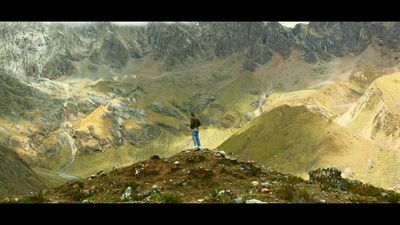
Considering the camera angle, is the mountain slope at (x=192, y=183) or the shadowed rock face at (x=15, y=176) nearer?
the mountain slope at (x=192, y=183)

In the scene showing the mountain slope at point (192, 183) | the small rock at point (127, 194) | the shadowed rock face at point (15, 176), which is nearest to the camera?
the mountain slope at point (192, 183)

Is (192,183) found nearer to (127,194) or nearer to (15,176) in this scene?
(127,194)

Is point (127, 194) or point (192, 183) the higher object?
point (192, 183)

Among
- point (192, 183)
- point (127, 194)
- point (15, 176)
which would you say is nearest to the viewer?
point (127, 194)

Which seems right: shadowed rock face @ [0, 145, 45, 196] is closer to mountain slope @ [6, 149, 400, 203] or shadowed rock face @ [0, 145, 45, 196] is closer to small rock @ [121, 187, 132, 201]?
mountain slope @ [6, 149, 400, 203]

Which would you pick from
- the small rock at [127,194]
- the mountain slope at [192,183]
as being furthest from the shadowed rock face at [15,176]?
the small rock at [127,194]

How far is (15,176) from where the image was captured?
556 ft

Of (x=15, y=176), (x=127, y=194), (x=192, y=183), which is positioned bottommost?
(x=127, y=194)

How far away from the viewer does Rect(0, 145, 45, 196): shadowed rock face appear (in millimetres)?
155875

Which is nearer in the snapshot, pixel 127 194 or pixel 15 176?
pixel 127 194

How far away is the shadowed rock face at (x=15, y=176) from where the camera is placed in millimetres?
155875

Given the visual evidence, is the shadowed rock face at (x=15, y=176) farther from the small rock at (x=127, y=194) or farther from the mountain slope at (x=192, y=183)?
the small rock at (x=127, y=194)

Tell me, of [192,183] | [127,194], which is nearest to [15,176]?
[192,183]
